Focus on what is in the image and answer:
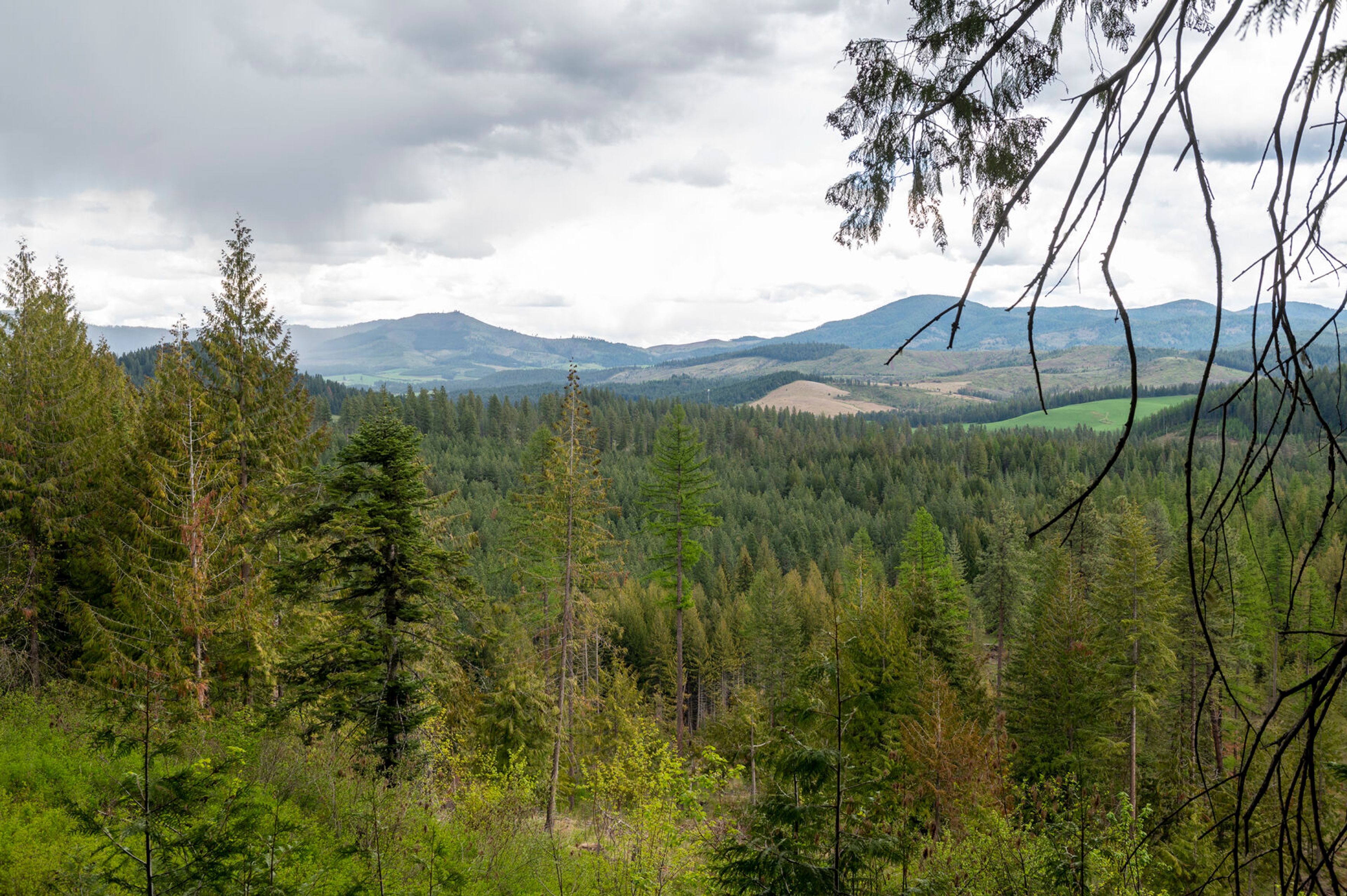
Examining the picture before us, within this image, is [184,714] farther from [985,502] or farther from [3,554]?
[985,502]

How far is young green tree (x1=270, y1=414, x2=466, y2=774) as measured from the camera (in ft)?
33.7

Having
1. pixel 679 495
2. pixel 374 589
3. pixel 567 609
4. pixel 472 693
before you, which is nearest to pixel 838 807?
pixel 374 589

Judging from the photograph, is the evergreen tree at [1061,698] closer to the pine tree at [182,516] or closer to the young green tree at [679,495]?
the young green tree at [679,495]

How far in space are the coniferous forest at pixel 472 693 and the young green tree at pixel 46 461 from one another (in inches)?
2.8

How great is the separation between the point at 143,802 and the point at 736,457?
109 metres

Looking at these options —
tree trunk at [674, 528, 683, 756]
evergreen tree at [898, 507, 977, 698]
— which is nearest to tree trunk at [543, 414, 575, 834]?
tree trunk at [674, 528, 683, 756]

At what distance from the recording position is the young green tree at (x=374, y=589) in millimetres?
10273

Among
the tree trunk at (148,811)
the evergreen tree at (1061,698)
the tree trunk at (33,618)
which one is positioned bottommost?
the evergreen tree at (1061,698)

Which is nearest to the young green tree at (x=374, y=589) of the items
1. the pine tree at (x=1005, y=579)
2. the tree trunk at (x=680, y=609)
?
the tree trunk at (x=680, y=609)

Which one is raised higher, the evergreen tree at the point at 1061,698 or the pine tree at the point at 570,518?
the pine tree at the point at 570,518

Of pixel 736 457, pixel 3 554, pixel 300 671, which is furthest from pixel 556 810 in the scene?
pixel 736 457

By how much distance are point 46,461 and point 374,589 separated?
9197 millimetres

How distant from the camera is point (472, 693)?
23234 mm

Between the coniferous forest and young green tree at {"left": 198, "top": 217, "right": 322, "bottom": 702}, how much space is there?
69mm
